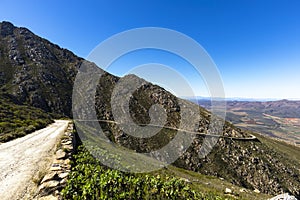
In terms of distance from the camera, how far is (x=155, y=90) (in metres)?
168

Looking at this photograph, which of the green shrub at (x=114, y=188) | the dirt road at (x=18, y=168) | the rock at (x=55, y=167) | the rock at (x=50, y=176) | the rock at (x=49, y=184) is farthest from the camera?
the rock at (x=55, y=167)

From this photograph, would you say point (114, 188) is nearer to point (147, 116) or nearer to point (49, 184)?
point (49, 184)

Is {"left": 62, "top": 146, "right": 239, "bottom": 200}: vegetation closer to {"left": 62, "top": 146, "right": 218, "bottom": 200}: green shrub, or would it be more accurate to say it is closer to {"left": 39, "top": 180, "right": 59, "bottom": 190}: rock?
{"left": 62, "top": 146, "right": 218, "bottom": 200}: green shrub

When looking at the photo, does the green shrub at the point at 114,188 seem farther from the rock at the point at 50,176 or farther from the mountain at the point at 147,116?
the mountain at the point at 147,116

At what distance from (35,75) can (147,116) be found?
94.0m

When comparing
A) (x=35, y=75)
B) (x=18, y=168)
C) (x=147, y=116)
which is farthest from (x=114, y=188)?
(x=35, y=75)

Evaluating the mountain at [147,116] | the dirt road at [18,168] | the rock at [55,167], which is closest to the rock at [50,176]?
the rock at [55,167]

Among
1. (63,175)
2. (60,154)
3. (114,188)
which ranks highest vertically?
(60,154)

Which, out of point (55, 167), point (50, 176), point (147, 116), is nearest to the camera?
point (50, 176)

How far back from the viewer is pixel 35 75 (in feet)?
494

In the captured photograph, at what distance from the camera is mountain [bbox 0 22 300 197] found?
317 ft

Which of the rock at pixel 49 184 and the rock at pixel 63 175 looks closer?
the rock at pixel 49 184

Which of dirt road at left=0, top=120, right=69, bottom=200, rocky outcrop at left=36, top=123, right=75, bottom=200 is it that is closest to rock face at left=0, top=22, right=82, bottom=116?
dirt road at left=0, top=120, right=69, bottom=200

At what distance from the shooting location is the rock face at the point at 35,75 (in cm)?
12781
